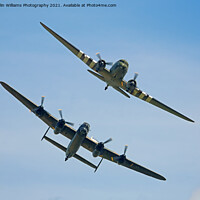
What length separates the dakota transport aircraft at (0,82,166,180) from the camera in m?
62.5

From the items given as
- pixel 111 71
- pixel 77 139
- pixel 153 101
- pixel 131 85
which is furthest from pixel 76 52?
pixel 153 101

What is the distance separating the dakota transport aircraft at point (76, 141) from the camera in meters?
62.5

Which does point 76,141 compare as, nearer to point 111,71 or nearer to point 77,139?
point 77,139

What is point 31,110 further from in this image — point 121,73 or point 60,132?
point 121,73

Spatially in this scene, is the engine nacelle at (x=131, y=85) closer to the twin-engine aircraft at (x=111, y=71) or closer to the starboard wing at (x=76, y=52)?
the twin-engine aircraft at (x=111, y=71)

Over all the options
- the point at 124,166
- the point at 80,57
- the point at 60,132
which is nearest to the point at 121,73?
the point at 80,57

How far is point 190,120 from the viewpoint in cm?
6581

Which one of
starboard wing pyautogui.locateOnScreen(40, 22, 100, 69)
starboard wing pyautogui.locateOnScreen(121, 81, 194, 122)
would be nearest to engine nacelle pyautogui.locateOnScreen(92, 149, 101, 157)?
Result: starboard wing pyautogui.locateOnScreen(121, 81, 194, 122)

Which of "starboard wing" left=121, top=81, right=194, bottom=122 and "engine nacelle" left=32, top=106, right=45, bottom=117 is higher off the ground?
"starboard wing" left=121, top=81, right=194, bottom=122

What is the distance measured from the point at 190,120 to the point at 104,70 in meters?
14.9

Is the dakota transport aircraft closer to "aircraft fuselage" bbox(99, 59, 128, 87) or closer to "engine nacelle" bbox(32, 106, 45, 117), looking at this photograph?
"engine nacelle" bbox(32, 106, 45, 117)

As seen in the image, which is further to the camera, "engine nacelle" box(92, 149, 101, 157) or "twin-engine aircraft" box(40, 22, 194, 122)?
"engine nacelle" box(92, 149, 101, 157)

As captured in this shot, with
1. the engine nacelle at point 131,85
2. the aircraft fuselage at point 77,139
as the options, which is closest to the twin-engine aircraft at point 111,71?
the engine nacelle at point 131,85

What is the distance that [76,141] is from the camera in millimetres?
62344
